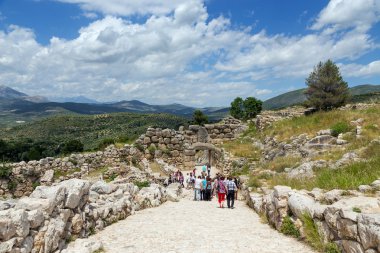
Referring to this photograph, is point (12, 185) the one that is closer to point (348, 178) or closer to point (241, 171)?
point (241, 171)

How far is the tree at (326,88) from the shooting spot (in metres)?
31.0

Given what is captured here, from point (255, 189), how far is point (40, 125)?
5056 inches

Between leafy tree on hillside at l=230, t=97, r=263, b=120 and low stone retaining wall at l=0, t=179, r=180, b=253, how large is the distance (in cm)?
6320

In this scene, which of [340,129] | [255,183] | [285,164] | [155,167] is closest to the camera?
[255,183]

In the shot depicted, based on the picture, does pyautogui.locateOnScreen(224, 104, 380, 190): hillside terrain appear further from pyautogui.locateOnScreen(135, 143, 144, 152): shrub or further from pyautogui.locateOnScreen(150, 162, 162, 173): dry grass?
pyautogui.locateOnScreen(135, 143, 144, 152): shrub

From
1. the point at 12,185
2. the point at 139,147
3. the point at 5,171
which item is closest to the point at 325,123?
the point at 139,147

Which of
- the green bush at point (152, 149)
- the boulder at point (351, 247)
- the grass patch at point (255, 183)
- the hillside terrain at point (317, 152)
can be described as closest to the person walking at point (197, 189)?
the hillside terrain at point (317, 152)

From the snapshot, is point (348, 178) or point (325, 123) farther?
point (325, 123)

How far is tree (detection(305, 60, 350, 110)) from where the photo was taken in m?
31.0

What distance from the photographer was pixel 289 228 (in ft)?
30.0

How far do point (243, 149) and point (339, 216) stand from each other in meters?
21.9

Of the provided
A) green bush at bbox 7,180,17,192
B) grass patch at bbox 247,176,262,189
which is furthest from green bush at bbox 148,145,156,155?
grass patch at bbox 247,176,262,189

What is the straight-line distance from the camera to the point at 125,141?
29719 mm

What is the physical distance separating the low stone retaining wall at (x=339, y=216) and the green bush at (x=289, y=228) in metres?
0.11
